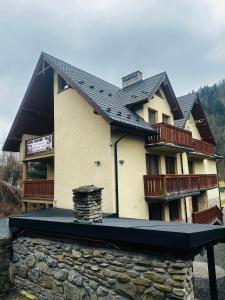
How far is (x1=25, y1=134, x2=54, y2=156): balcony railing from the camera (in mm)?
15312

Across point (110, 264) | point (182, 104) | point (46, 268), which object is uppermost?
point (182, 104)

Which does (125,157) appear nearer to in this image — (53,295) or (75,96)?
(75,96)

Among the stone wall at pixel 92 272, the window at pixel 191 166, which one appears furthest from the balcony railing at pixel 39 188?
the window at pixel 191 166

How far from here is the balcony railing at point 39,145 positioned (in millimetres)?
15312

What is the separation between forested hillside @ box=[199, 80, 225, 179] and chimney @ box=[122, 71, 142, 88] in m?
52.1

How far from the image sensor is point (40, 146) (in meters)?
A: 15.9

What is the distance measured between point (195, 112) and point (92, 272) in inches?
752

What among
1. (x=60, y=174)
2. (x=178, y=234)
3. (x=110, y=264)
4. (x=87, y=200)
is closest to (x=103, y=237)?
(x=110, y=264)

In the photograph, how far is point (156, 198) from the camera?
41.1 feet

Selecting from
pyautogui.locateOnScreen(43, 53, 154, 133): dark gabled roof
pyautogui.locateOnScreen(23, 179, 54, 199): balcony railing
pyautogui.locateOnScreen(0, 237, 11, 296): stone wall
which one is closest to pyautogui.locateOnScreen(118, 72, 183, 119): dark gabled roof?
pyautogui.locateOnScreen(43, 53, 154, 133): dark gabled roof

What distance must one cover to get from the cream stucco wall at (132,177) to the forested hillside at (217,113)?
5631cm

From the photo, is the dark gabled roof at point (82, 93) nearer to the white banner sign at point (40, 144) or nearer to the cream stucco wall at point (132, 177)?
the cream stucco wall at point (132, 177)

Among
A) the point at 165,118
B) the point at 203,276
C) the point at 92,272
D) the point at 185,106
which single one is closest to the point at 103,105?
the point at 165,118

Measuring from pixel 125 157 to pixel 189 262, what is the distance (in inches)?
285
